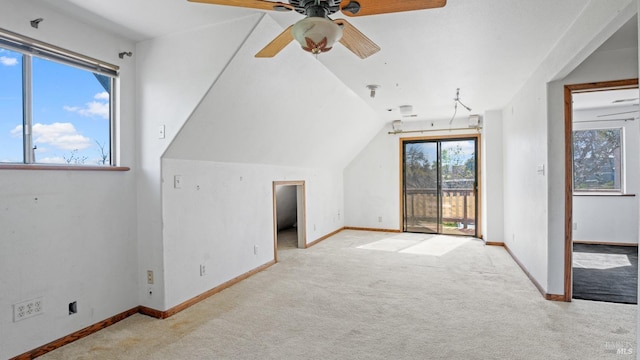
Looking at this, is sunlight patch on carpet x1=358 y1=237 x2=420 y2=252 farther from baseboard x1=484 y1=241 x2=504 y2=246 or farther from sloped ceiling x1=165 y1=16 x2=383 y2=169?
sloped ceiling x1=165 y1=16 x2=383 y2=169

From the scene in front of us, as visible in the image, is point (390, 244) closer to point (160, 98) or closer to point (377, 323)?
point (377, 323)

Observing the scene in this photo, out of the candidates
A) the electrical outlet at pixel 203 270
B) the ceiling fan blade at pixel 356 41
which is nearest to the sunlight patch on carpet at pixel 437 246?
the electrical outlet at pixel 203 270

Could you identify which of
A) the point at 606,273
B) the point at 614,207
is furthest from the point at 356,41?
the point at 614,207

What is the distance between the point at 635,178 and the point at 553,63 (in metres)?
3.87

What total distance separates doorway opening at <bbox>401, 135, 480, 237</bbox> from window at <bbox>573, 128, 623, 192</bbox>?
5.43ft

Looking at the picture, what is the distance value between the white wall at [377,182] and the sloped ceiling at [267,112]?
179 cm

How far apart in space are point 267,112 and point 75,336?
→ 2511 millimetres

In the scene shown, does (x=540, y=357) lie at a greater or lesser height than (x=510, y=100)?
lesser

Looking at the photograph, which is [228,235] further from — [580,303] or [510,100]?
[510,100]

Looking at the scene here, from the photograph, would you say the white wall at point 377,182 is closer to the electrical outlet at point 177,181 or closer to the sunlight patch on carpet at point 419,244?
the sunlight patch on carpet at point 419,244

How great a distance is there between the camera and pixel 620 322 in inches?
98.7

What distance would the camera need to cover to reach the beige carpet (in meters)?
2.16

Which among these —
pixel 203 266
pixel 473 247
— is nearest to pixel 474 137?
pixel 473 247

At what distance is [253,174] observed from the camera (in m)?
3.92
